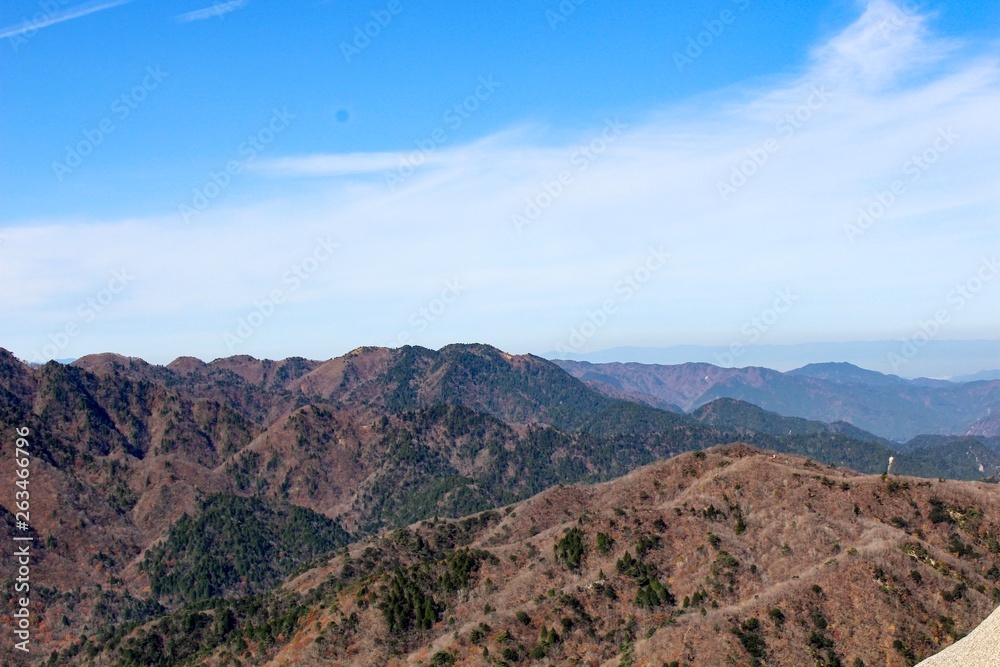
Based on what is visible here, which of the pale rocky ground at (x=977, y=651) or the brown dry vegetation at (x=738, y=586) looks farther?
the brown dry vegetation at (x=738, y=586)

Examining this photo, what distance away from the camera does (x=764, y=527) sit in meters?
91.8

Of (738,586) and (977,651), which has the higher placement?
(977,651)

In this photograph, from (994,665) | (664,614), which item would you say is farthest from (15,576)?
(994,665)

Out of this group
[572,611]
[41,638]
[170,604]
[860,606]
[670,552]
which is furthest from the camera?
[170,604]

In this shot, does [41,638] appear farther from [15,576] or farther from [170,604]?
[170,604]

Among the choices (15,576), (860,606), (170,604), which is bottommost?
(170,604)

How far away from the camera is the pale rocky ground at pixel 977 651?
48.1 meters

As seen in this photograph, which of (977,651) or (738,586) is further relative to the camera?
(738,586)

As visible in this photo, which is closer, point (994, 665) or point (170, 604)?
point (994, 665)

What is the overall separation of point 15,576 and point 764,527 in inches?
6523

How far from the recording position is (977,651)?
49344 millimetres

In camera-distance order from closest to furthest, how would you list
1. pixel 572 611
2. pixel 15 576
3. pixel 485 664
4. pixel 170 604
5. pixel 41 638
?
pixel 485 664
pixel 572 611
pixel 41 638
pixel 15 576
pixel 170 604

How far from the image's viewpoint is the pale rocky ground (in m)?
48.1

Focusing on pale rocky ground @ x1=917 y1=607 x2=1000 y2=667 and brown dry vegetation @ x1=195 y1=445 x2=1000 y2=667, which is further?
brown dry vegetation @ x1=195 y1=445 x2=1000 y2=667
